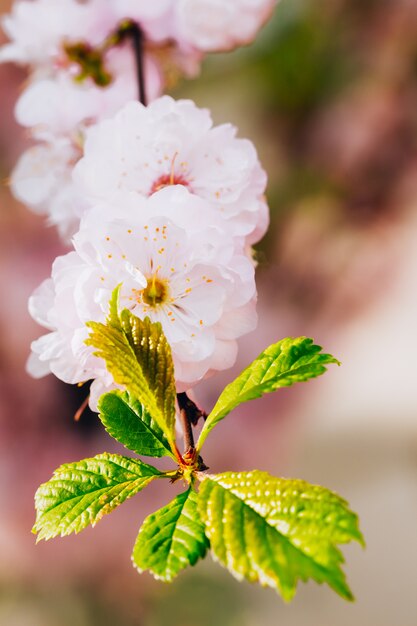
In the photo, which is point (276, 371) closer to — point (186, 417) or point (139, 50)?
point (186, 417)

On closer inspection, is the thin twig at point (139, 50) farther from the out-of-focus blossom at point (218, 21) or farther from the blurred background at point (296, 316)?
the blurred background at point (296, 316)

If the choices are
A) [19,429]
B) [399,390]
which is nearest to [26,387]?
[19,429]

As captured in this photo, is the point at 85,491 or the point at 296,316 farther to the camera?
the point at 296,316

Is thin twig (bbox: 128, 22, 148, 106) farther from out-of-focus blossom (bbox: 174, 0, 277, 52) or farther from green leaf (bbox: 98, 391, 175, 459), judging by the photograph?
green leaf (bbox: 98, 391, 175, 459)


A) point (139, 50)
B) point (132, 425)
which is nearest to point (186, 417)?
point (132, 425)

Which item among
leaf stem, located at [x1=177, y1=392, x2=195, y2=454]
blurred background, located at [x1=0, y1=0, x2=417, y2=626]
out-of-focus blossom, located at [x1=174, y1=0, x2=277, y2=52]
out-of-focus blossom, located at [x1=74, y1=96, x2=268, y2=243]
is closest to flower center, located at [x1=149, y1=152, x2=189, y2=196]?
out-of-focus blossom, located at [x1=74, y1=96, x2=268, y2=243]
